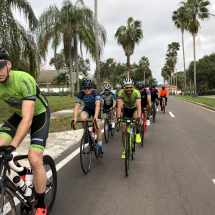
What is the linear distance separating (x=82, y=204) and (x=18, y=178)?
1.26m

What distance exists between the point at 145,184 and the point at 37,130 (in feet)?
7.32

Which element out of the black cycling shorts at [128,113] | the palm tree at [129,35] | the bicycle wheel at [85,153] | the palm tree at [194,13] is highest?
the palm tree at [194,13]

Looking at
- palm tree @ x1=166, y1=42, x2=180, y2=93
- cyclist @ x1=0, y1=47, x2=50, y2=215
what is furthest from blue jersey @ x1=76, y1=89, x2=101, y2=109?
palm tree @ x1=166, y1=42, x2=180, y2=93

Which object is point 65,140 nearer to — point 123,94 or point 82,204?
point 123,94

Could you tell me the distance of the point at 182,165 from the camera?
16.4 ft

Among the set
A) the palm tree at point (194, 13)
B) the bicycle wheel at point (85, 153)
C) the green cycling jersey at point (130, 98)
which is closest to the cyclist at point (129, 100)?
the green cycling jersey at point (130, 98)

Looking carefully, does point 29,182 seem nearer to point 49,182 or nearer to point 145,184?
point 49,182

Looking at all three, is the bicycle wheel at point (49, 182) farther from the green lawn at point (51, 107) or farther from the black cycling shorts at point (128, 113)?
the green lawn at point (51, 107)

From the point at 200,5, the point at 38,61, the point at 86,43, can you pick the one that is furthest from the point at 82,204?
the point at 200,5

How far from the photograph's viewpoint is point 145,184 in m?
4.05

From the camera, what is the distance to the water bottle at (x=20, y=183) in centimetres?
251

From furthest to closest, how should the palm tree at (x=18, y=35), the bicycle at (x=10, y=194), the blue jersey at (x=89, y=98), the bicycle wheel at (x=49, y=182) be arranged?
1. the palm tree at (x=18, y=35)
2. the blue jersey at (x=89, y=98)
3. the bicycle wheel at (x=49, y=182)
4. the bicycle at (x=10, y=194)

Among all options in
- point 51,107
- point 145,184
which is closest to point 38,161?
point 145,184

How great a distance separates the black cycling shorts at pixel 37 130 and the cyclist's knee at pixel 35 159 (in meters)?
0.06
